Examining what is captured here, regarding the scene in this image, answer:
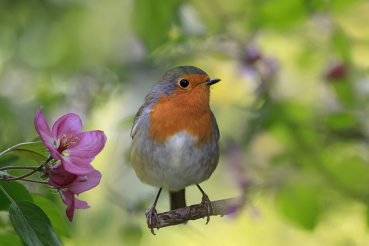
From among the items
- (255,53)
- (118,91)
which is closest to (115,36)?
(118,91)

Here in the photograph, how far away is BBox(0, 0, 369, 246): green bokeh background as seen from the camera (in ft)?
9.48

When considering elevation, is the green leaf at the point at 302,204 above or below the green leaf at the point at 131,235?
above

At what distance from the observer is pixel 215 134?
308 cm

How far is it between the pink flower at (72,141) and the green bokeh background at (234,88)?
688 millimetres

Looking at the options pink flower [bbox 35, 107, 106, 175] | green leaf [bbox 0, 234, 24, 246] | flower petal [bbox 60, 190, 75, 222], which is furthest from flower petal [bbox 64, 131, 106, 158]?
green leaf [bbox 0, 234, 24, 246]

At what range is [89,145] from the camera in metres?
1.43

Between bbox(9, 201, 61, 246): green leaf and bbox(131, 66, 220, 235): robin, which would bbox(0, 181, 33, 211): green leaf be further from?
bbox(131, 66, 220, 235): robin

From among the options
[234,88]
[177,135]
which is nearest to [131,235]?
[177,135]

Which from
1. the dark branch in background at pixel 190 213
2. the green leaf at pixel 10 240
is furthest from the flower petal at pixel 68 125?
the dark branch in background at pixel 190 213

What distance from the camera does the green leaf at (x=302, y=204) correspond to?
114 inches

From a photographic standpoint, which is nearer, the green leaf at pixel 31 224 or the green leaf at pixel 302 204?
the green leaf at pixel 31 224

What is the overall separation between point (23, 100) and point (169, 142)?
214 centimetres

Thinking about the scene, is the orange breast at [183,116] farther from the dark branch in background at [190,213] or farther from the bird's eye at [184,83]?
the dark branch in background at [190,213]

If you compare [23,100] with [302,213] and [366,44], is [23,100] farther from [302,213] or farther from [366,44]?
[366,44]
